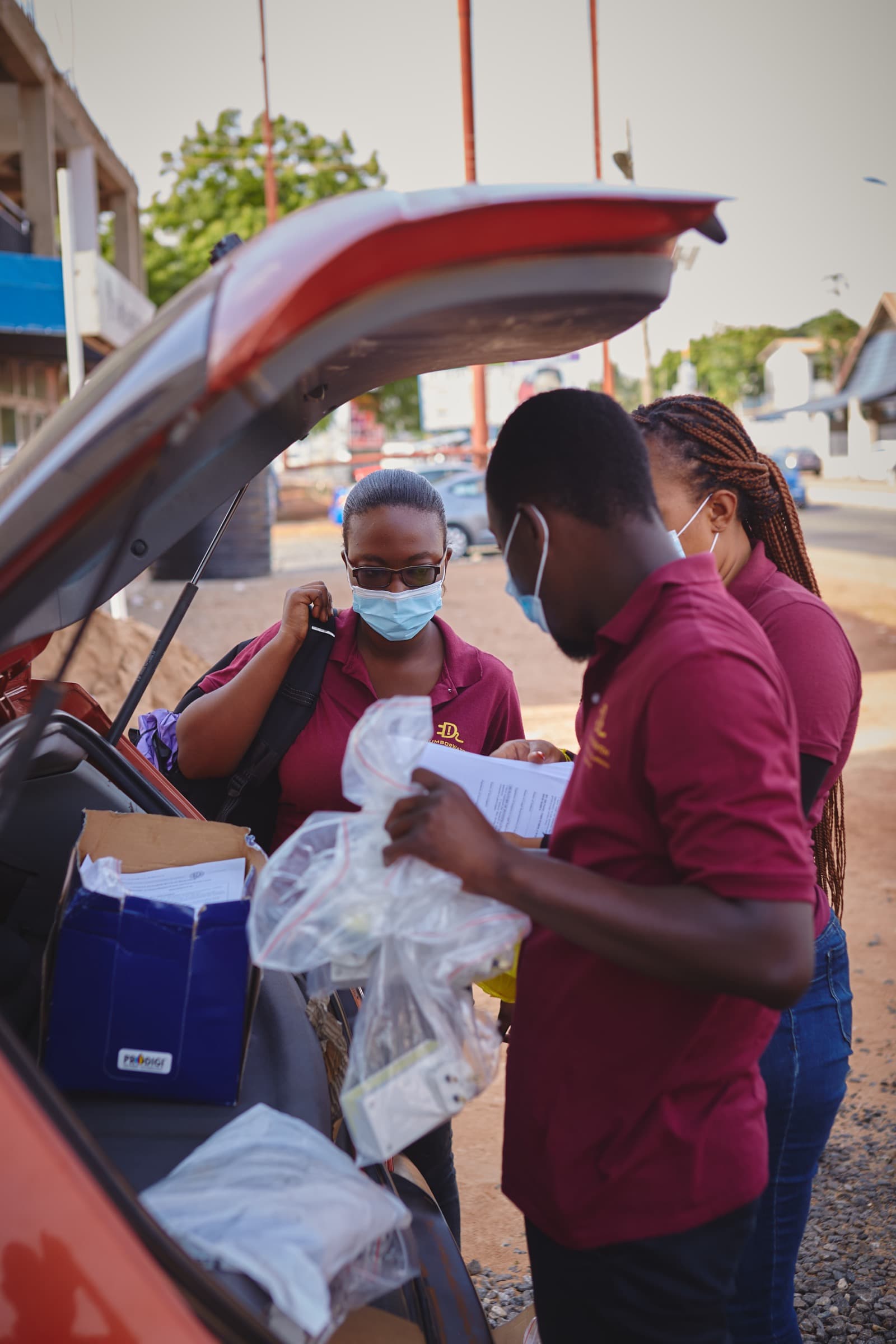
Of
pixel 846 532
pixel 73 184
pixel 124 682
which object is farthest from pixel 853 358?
pixel 124 682

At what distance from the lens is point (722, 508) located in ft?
7.44

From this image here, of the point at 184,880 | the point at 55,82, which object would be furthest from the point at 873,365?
the point at 184,880

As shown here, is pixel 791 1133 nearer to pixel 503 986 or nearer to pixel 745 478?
pixel 503 986

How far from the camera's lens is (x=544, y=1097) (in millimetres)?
1441

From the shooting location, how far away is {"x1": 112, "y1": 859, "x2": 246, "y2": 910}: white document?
209cm

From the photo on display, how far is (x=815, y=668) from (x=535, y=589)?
0.74 m

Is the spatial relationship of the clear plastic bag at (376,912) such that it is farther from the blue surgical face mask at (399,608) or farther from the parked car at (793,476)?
the parked car at (793,476)

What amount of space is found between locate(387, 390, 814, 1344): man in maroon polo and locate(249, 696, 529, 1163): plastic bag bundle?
9 cm

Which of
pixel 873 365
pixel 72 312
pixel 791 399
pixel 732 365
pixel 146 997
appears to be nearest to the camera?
pixel 146 997

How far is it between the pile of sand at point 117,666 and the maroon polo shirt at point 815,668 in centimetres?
729

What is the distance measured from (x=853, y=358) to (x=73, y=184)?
168 ft

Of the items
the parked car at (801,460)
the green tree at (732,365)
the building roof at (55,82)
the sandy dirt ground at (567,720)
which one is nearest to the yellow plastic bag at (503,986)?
the sandy dirt ground at (567,720)

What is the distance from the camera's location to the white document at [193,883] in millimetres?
2094

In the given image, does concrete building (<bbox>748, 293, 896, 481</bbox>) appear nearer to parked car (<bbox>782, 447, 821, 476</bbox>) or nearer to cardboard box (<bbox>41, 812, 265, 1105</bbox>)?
parked car (<bbox>782, 447, 821, 476</bbox>)
